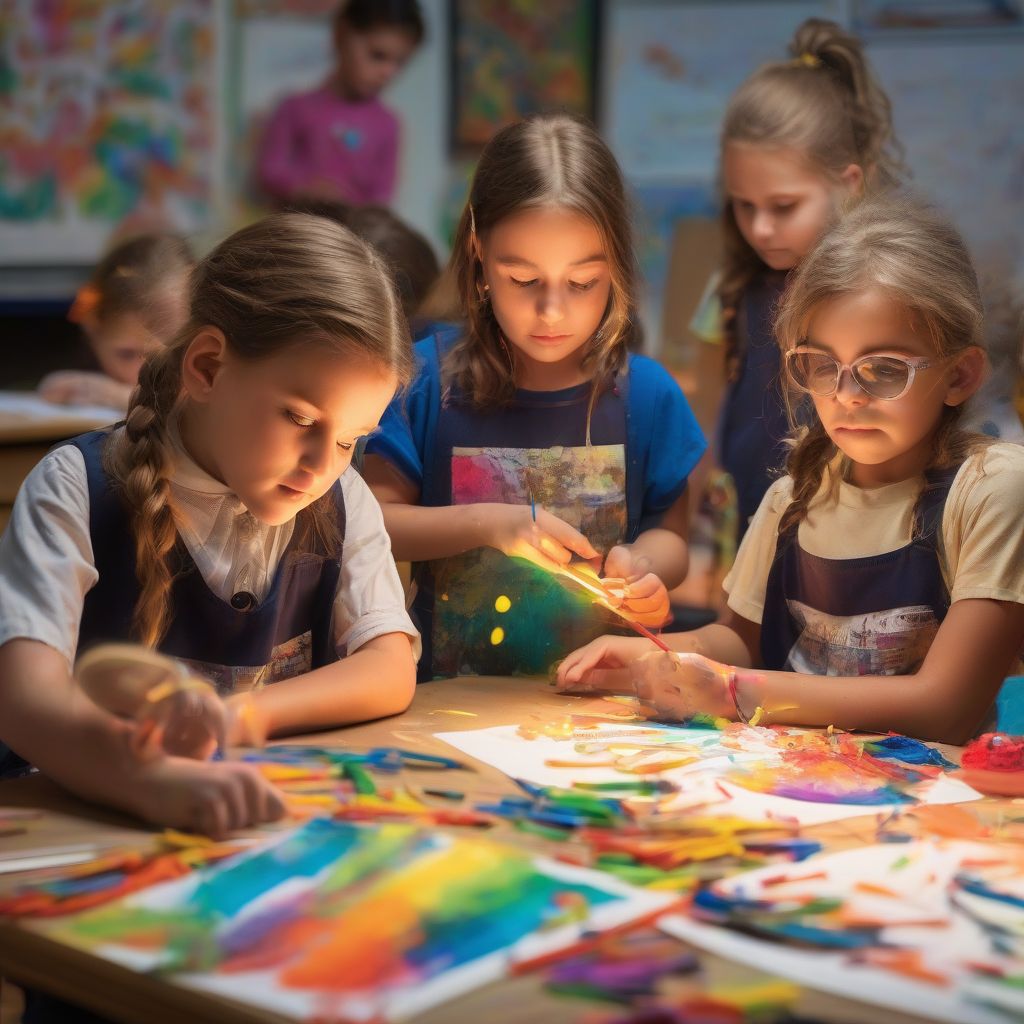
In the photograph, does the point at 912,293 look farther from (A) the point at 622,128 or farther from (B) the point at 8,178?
(B) the point at 8,178

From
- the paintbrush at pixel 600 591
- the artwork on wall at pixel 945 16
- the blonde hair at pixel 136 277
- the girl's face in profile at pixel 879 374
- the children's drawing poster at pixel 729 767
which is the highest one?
the artwork on wall at pixel 945 16

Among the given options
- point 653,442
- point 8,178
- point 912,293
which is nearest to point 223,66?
point 8,178

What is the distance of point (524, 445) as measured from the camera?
6.47ft

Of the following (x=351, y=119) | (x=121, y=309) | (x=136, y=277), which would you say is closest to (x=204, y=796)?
(x=136, y=277)

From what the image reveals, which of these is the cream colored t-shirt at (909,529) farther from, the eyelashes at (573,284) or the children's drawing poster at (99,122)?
the children's drawing poster at (99,122)

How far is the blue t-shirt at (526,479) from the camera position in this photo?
1.97 meters

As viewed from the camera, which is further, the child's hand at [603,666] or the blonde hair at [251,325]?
the child's hand at [603,666]

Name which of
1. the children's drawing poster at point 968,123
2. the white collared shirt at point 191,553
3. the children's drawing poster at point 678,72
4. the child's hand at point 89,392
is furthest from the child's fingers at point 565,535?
the children's drawing poster at point 678,72

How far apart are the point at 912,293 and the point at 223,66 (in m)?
4.05

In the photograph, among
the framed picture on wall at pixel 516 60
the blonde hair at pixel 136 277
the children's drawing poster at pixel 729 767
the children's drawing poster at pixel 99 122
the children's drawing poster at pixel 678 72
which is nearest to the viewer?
the children's drawing poster at pixel 729 767

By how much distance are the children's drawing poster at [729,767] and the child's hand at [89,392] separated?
2.17 metres

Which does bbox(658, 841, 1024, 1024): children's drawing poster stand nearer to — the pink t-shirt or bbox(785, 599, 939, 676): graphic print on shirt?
bbox(785, 599, 939, 676): graphic print on shirt

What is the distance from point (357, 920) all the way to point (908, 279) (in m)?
1.04

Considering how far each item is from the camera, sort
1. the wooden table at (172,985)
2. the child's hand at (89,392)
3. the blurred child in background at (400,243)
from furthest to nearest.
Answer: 1. the child's hand at (89,392)
2. the blurred child in background at (400,243)
3. the wooden table at (172,985)
